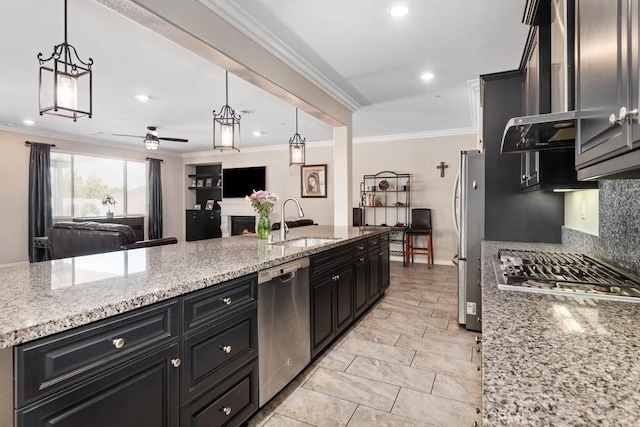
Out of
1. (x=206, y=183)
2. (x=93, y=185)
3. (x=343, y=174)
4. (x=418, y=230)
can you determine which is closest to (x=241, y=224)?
(x=206, y=183)

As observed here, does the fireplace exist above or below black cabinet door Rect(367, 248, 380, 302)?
above

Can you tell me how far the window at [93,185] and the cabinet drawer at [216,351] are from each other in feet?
23.7

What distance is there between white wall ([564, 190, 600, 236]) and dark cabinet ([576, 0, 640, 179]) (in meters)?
1.22

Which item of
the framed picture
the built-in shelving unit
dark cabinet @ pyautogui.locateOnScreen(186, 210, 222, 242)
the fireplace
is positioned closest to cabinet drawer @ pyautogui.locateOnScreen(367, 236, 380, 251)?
the built-in shelving unit

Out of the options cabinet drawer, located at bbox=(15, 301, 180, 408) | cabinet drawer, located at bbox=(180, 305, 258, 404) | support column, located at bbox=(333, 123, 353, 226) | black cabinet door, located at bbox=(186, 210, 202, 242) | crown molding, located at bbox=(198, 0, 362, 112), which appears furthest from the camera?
black cabinet door, located at bbox=(186, 210, 202, 242)

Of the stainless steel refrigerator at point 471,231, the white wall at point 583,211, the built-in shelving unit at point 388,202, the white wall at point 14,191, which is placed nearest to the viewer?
the white wall at point 583,211

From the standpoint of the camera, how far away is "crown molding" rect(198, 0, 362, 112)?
2.44 meters

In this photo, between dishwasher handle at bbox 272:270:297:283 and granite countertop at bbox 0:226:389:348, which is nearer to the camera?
granite countertop at bbox 0:226:389:348

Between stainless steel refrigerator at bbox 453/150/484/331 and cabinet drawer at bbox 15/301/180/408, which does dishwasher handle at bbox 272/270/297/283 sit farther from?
stainless steel refrigerator at bbox 453/150/484/331

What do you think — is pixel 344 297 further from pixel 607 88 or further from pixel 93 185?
pixel 93 185

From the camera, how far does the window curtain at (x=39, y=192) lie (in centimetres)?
650

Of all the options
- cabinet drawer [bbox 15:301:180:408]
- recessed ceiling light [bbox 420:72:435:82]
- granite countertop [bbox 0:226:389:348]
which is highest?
recessed ceiling light [bbox 420:72:435:82]

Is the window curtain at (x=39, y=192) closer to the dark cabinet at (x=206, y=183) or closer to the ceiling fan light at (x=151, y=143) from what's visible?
the ceiling fan light at (x=151, y=143)

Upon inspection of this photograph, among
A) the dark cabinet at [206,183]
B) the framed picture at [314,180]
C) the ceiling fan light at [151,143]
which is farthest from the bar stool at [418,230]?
the dark cabinet at [206,183]
